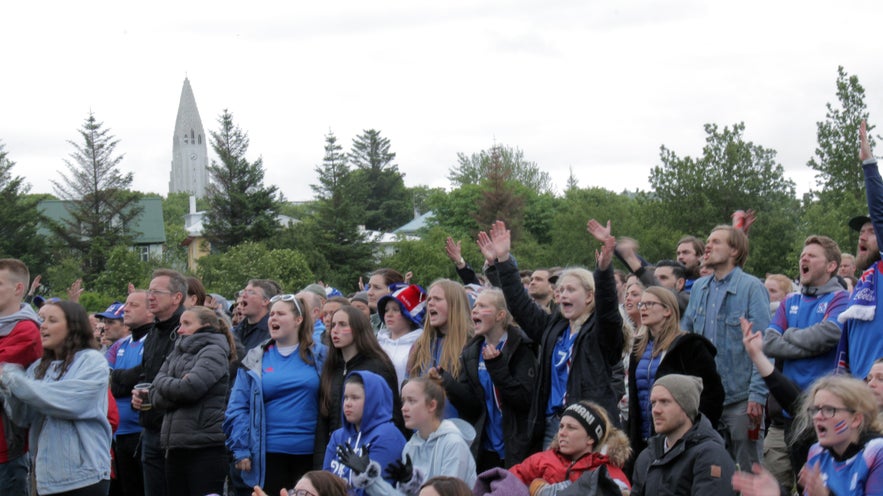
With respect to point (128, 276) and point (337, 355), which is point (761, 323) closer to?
point (337, 355)

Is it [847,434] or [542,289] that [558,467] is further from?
[542,289]

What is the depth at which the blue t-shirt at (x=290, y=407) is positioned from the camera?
7.00 meters

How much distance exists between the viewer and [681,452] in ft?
17.3

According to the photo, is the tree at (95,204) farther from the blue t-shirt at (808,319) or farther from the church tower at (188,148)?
the church tower at (188,148)

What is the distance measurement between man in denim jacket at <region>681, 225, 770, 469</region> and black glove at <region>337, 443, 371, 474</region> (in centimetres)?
269

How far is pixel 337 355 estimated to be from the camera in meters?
7.26

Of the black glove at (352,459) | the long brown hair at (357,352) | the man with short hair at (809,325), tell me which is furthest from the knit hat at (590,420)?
the long brown hair at (357,352)

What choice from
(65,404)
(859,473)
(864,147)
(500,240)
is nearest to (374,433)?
(500,240)

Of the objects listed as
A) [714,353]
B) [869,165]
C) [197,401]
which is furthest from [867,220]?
[197,401]

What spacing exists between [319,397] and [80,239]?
56105 millimetres

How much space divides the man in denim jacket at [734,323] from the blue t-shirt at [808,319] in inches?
5.5

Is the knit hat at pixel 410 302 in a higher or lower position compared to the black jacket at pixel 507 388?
higher

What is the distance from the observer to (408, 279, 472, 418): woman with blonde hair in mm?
7156

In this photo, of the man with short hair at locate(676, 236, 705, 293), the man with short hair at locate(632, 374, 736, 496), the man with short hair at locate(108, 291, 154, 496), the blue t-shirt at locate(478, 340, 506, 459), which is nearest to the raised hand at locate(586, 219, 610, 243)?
the blue t-shirt at locate(478, 340, 506, 459)
